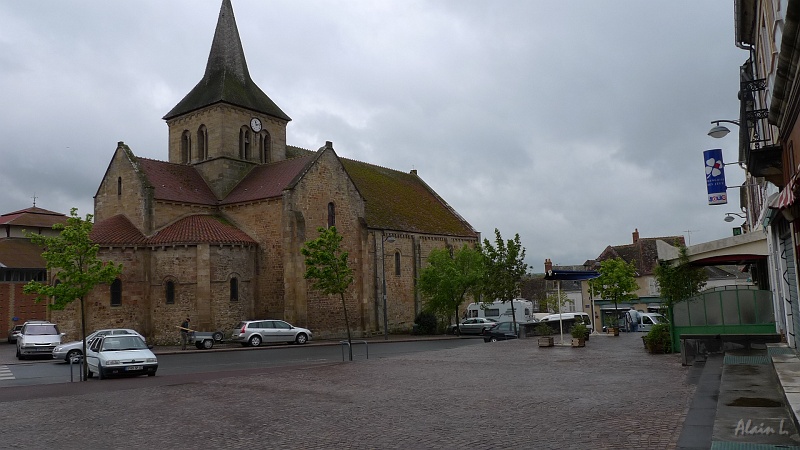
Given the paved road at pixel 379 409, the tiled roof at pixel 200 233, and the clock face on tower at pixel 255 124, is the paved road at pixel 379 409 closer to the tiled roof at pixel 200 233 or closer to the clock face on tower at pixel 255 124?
the tiled roof at pixel 200 233

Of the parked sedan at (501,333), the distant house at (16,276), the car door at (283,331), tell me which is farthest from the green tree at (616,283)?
the distant house at (16,276)

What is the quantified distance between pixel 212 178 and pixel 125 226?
25.7ft

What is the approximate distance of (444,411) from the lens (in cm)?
1161

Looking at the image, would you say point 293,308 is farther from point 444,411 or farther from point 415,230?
point 444,411

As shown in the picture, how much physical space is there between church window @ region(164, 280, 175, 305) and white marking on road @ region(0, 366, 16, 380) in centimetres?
1304

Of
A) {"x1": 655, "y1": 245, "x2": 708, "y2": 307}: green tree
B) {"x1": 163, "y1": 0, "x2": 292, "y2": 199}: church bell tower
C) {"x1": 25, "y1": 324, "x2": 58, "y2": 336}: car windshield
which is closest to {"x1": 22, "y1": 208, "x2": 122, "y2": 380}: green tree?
{"x1": 25, "y1": 324, "x2": 58, "y2": 336}: car windshield

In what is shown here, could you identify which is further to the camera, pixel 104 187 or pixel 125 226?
pixel 104 187

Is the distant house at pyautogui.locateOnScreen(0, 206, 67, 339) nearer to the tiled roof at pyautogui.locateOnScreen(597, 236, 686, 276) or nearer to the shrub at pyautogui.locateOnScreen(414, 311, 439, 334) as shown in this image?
the shrub at pyautogui.locateOnScreen(414, 311, 439, 334)

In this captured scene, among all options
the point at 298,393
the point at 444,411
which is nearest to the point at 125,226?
the point at 298,393

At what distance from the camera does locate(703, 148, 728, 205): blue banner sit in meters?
23.7

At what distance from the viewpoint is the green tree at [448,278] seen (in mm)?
47219

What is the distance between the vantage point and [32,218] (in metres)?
62.8

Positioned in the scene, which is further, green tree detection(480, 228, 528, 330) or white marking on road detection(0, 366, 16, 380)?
green tree detection(480, 228, 528, 330)

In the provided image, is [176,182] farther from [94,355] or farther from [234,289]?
[94,355]
